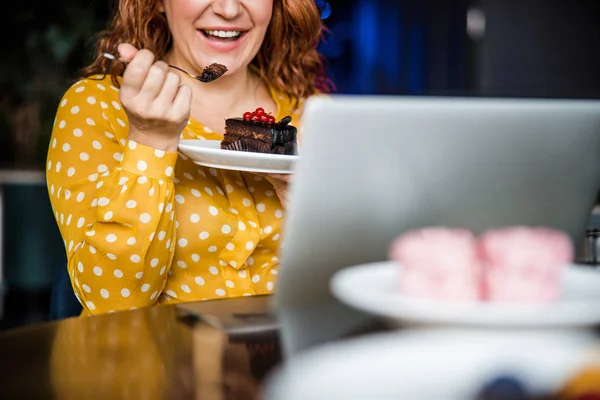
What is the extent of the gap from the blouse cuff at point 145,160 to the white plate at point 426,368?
0.83 m

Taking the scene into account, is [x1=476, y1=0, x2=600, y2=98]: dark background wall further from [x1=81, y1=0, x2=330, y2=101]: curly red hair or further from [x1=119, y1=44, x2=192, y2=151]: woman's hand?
[x1=119, y1=44, x2=192, y2=151]: woman's hand

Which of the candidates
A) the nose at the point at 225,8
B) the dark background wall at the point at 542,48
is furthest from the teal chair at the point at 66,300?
the dark background wall at the point at 542,48

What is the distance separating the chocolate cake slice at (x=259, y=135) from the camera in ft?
5.52

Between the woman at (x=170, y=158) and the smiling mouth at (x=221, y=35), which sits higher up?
the smiling mouth at (x=221, y=35)

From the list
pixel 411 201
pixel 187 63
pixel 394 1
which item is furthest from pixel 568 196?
pixel 394 1

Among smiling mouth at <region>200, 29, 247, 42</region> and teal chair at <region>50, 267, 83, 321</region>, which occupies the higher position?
smiling mouth at <region>200, 29, 247, 42</region>

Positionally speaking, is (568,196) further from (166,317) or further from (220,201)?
(220,201)

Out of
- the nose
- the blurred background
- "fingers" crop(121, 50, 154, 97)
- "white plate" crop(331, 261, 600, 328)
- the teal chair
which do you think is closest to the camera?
"white plate" crop(331, 261, 600, 328)

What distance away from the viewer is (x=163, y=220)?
1.42 metres

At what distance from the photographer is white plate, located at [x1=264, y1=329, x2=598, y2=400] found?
523 mm

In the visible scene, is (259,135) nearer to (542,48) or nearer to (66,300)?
(66,300)

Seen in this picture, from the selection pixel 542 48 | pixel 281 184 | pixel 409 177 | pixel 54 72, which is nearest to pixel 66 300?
pixel 281 184

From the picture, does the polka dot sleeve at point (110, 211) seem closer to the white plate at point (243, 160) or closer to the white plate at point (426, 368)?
the white plate at point (243, 160)

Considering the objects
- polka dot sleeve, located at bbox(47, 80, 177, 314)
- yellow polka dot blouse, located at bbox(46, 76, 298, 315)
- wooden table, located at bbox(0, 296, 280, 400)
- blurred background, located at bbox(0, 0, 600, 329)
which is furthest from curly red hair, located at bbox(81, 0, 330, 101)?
blurred background, located at bbox(0, 0, 600, 329)
